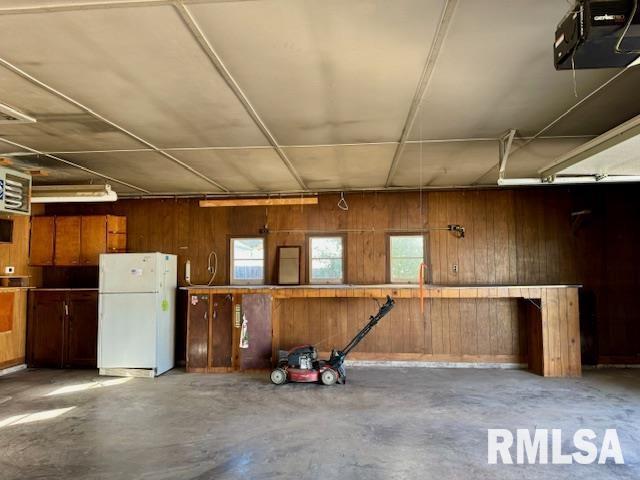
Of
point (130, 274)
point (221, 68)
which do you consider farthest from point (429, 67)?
point (130, 274)

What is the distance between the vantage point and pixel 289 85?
288cm

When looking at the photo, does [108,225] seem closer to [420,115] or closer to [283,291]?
[283,291]

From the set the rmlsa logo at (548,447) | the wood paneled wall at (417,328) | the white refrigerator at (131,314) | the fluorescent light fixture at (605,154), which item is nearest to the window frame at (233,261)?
the wood paneled wall at (417,328)

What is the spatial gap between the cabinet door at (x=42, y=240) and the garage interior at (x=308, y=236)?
0.03 metres

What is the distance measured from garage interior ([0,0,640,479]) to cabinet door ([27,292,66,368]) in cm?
4

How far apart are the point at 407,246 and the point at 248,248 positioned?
255 cm

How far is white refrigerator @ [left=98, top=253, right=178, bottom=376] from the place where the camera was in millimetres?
5711

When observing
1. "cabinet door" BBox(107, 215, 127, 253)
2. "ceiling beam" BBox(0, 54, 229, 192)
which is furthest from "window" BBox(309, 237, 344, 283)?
"cabinet door" BBox(107, 215, 127, 253)

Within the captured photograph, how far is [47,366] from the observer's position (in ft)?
20.7

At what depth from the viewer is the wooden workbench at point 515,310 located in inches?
213

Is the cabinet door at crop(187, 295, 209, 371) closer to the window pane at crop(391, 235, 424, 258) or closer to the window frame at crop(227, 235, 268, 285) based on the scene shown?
the window frame at crop(227, 235, 268, 285)

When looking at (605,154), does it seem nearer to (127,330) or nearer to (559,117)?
(559,117)

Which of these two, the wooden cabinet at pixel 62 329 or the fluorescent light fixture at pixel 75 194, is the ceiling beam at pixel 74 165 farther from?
the wooden cabinet at pixel 62 329

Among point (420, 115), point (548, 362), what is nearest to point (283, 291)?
point (420, 115)
